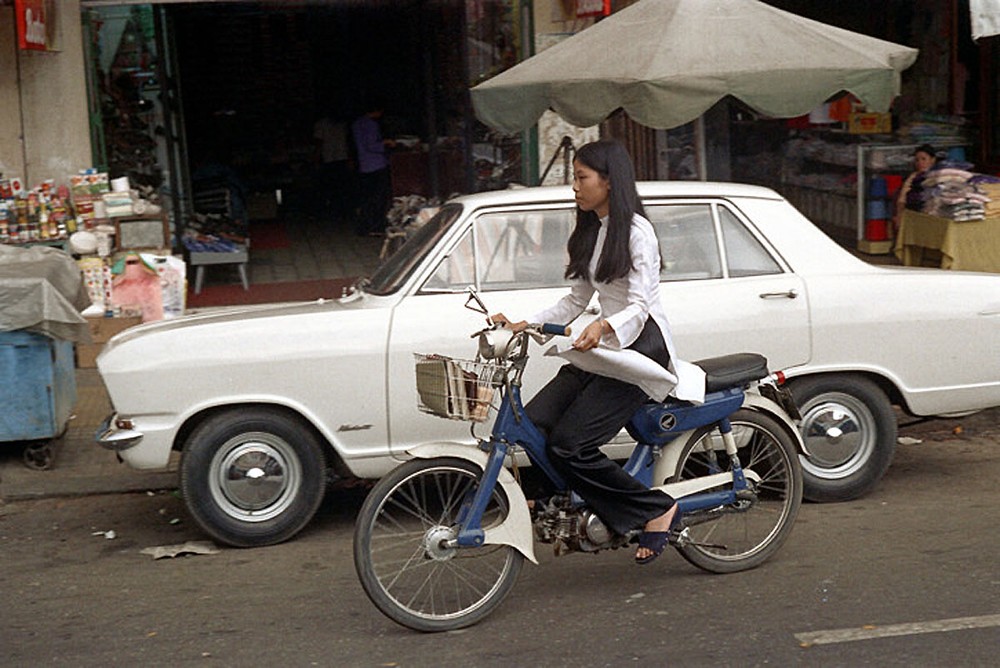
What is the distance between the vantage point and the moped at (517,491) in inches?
199

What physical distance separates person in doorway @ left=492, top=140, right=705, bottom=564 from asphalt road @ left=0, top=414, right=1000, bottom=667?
41 centimetres

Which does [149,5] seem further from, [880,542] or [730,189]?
[880,542]

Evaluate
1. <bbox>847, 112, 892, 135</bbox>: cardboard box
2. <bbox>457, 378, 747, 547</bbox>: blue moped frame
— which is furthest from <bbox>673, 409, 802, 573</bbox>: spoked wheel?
<bbox>847, 112, 892, 135</bbox>: cardboard box

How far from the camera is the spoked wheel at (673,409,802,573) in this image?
5.69 m

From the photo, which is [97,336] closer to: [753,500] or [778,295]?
[778,295]

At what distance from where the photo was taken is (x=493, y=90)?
8.44 metres

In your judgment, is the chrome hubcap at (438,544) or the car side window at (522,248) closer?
the chrome hubcap at (438,544)

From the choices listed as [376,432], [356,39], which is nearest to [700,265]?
[376,432]

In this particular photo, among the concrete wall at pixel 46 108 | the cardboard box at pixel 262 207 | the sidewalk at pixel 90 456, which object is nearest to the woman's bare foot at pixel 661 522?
the sidewalk at pixel 90 456

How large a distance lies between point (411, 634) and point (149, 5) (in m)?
7.97

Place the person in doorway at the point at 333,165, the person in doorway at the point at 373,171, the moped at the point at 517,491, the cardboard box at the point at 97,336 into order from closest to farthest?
the moped at the point at 517,491, the cardboard box at the point at 97,336, the person in doorway at the point at 373,171, the person in doorway at the point at 333,165

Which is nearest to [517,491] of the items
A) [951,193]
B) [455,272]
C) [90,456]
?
[455,272]

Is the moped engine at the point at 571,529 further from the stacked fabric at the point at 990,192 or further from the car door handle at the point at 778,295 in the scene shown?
the stacked fabric at the point at 990,192

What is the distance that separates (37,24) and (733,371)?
6.82 metres
